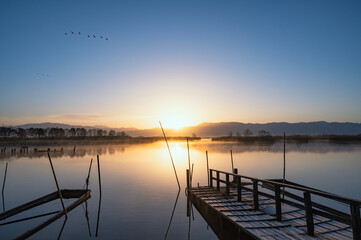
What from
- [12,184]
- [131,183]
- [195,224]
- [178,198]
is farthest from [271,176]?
[12,184]

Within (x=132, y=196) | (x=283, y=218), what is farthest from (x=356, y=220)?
(x=132, y=196)

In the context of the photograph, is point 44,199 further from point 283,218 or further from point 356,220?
point 356,220

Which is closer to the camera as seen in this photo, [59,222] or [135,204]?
[59,222]

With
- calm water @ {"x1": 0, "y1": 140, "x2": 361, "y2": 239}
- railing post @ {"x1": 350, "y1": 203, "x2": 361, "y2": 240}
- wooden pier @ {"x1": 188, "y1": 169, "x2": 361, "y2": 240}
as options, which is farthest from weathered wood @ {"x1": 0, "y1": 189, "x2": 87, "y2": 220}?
railing post @ {"x1": 350, "y1": 203, "x2": 361, "y2": 240}

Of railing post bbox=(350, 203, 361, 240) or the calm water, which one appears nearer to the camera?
railing post bbox=(350, 203, 361, 240)

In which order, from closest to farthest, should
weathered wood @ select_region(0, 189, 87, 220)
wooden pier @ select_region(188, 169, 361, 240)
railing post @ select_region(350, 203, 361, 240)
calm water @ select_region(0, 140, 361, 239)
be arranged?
railing post @ select_region(350, 203, 361, 240), wooden pier @ select_region(188, 169, 361, 240), calm water @ select_region(0, 140, 361, 239), weathered wood @ select_region(0, 189, 87, 220)

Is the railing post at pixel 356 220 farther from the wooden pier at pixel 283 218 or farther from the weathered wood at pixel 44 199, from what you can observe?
the weathered wood at pixel 44 199

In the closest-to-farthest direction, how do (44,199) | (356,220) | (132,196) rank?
(356,220), (44,199), (132,196)

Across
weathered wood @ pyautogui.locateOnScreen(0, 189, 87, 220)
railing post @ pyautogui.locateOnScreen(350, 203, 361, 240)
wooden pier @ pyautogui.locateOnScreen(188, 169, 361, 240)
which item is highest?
railing post @ pyautogui.locateOnScreen(350, 203, 361, 240)

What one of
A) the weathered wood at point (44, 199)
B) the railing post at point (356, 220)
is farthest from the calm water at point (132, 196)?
the railing post at point (356, 220)

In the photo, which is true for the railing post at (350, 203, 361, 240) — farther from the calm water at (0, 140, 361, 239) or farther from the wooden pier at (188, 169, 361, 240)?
the calm water at (0, 140, 361, 239)

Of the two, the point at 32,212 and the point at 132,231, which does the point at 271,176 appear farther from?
the point at 32,212

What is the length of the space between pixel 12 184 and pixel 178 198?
17412 millimetres

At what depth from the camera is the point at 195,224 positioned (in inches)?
513
